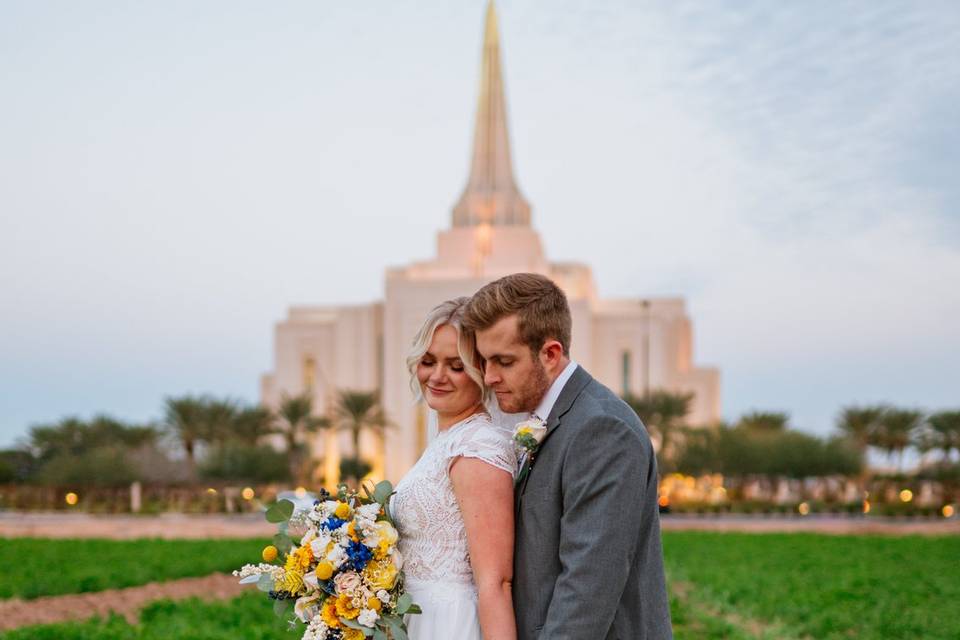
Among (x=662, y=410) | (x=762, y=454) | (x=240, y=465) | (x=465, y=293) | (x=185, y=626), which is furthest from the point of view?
(x=465, y=293)

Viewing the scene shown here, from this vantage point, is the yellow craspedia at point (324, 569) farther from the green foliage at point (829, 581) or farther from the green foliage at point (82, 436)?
the green foliage at point (82, 436)

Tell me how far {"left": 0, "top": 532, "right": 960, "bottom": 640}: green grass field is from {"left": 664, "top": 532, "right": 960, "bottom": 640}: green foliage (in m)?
0.02

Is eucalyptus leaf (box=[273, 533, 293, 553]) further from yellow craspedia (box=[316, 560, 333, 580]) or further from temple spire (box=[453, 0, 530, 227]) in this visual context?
temple spire (box=[453, 0, 530, 227])

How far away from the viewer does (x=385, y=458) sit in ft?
198

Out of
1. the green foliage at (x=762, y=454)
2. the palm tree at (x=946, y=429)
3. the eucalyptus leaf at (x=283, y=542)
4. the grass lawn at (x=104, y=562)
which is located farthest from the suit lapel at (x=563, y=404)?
the palm tree at (x=946, y=429)

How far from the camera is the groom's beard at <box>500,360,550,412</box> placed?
3.66 metres

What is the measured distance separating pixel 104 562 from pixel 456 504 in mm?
17774

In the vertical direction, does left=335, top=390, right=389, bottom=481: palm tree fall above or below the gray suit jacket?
below

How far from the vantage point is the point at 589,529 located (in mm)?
3418

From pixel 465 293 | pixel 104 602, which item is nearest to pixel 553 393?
pixel 104 602

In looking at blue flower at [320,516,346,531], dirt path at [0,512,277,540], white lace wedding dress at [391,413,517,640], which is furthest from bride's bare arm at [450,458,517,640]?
dirt path at [0,512,277,540]

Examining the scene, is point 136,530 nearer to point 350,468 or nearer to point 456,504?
point 350,468

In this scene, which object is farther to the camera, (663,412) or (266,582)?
(663,412)

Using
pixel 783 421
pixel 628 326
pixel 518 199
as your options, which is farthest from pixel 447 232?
pixel 783 421
